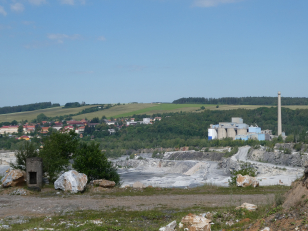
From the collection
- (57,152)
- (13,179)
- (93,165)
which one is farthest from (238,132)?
(13,179)

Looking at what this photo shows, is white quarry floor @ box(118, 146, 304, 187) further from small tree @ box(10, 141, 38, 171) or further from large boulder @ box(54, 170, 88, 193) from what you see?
large boulder @ box(54, 170, 88, 193)

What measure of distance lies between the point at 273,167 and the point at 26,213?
206 ft

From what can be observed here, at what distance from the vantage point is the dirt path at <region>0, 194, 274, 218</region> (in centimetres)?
1532

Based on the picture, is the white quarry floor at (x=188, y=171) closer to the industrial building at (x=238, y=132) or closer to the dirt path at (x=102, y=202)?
the industrial building at (x=238, y=132)

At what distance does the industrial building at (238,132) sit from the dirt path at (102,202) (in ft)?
353

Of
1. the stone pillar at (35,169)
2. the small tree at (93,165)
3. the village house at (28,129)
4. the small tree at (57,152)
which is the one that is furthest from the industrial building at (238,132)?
the stone pillar at (35,169)

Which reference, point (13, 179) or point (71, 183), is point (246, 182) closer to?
point (71, 183)

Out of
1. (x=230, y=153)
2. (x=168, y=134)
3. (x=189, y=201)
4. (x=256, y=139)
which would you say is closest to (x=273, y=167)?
(x=230, y=153)

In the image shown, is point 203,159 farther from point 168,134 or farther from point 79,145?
point 79,145

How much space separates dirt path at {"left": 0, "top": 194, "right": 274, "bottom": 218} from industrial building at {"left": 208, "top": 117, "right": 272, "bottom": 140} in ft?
353

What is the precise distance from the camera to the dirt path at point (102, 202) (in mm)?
15320

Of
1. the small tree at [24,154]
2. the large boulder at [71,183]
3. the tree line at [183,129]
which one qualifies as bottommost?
the tree line at [183,129]

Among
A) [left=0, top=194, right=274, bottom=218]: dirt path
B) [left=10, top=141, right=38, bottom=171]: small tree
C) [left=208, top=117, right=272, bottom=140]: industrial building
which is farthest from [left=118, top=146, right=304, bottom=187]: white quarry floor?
[left=0, top=194, right=274, bottom=218]: dirt path

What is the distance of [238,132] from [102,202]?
11926 cm
